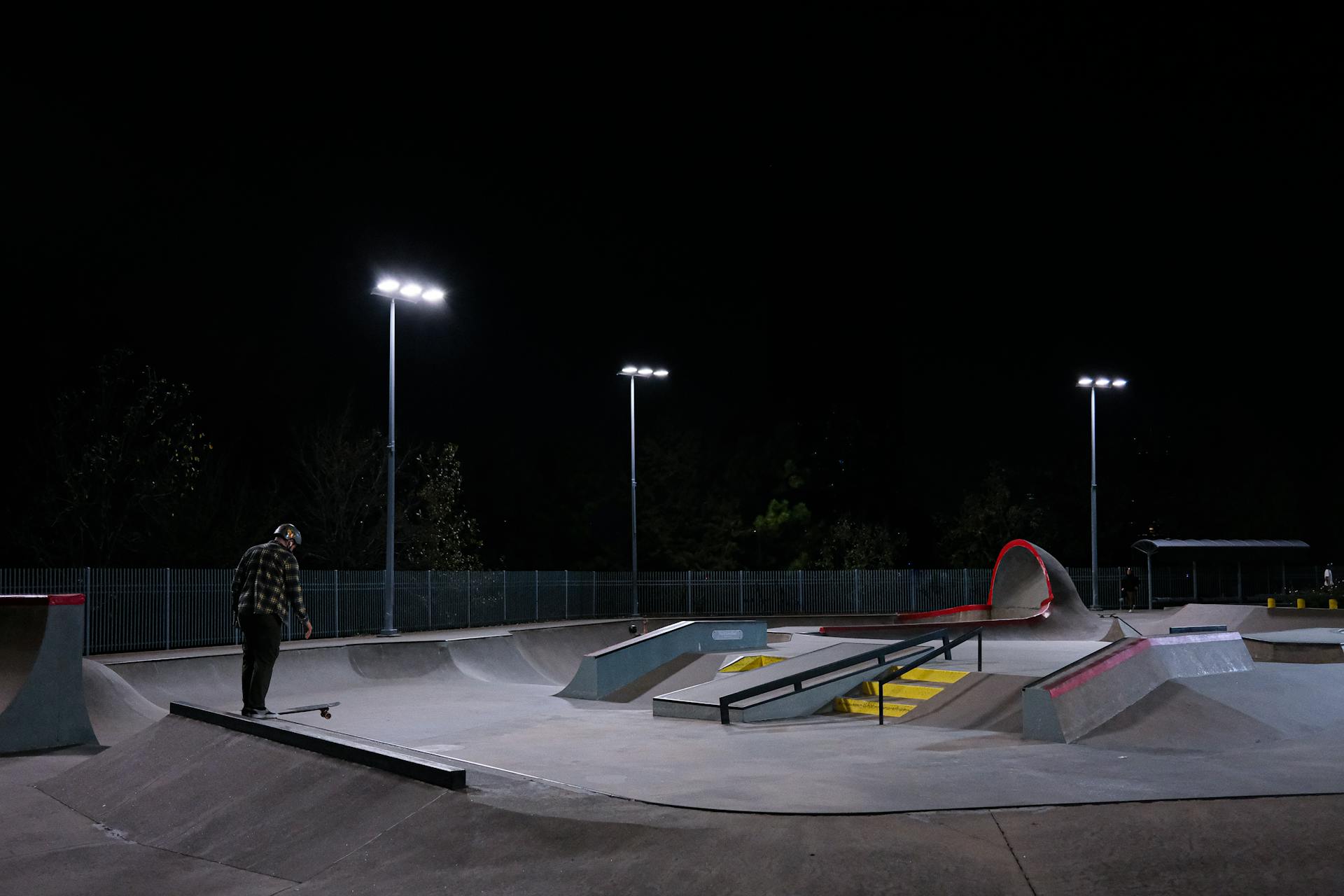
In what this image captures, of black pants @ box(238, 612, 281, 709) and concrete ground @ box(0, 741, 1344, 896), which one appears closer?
concrete ground @ box(0, 741, 1344, 896)

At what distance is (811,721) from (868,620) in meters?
25.1

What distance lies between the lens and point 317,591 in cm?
2342

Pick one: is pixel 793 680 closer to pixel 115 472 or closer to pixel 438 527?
pixel 115 472

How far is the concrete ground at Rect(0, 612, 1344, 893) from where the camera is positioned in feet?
17.9

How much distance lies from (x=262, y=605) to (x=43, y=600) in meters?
3.15

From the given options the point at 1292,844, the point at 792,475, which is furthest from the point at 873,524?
the point at 1292,844

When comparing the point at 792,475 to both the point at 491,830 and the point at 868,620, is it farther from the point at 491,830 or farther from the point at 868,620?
the point at 491,830

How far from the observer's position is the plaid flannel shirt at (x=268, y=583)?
31.2ft

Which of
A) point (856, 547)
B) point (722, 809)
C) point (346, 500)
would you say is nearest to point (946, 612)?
point (856, 547)

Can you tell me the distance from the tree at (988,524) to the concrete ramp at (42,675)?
40522 millimetres

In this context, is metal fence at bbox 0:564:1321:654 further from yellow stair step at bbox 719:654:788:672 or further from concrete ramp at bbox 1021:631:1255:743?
concrete ramp at bbox 1021:631:1255:743

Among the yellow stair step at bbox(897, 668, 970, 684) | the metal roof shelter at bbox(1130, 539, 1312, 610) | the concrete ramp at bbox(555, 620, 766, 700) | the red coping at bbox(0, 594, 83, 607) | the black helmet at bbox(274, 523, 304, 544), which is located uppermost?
the black helmet at bbox(274, 523, 304, 544)

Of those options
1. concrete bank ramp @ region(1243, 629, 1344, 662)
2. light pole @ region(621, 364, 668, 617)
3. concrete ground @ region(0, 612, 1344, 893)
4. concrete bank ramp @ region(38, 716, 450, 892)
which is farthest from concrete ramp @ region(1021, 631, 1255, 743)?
light pole @ region(621, 364, 668, 617)

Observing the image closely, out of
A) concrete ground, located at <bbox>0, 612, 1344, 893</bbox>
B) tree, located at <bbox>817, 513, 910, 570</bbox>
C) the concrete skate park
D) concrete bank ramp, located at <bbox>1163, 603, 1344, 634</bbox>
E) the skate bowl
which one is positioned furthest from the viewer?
tree, located at <bbox>817, 513, 910, 570</bbox>
